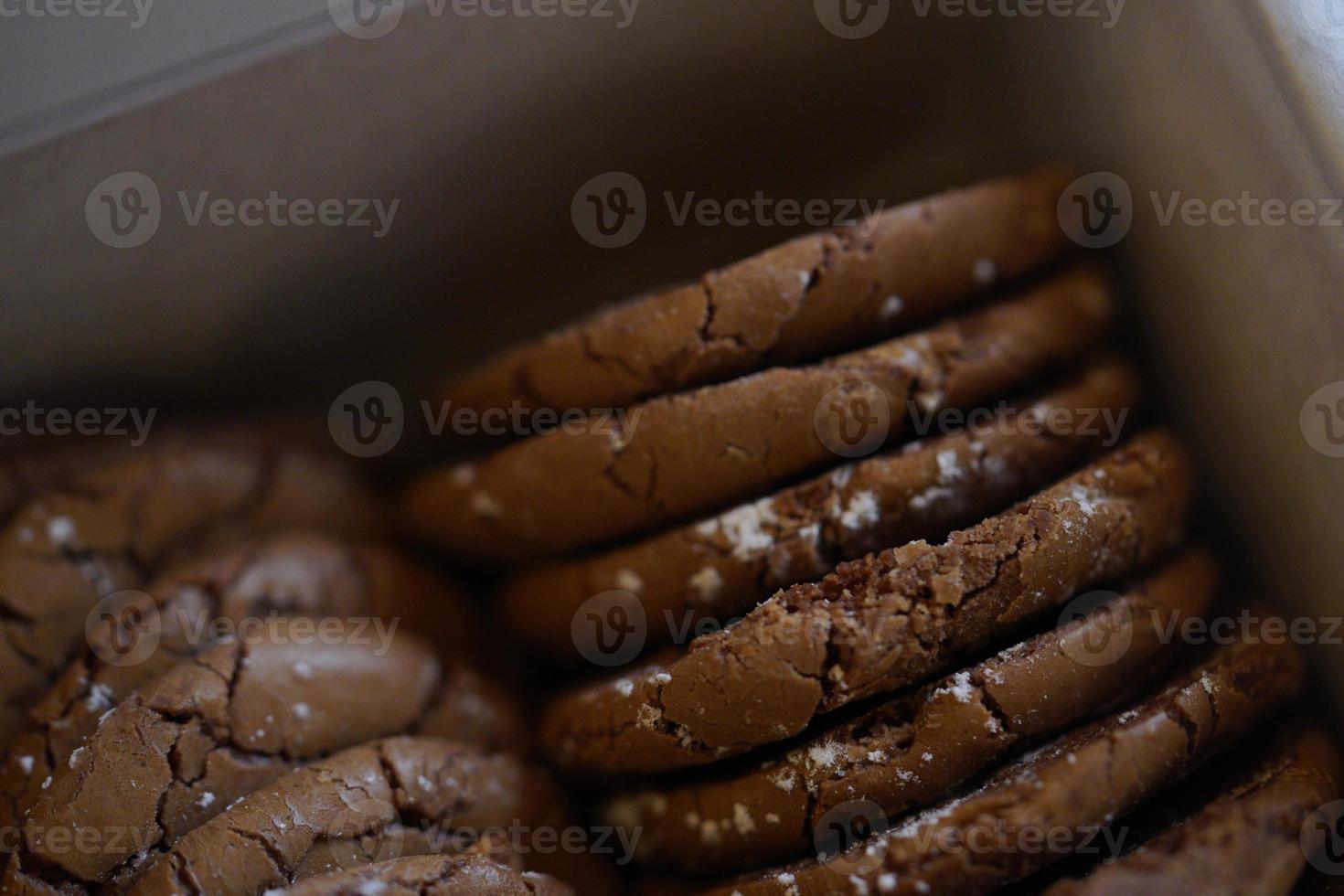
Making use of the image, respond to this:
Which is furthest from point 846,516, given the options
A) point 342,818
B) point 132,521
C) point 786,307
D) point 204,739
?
point 132,521

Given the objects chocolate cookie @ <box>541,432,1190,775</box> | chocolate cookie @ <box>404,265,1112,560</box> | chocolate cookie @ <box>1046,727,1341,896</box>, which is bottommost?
chocolate cookie @ <box>1046,727,1341,896</box>

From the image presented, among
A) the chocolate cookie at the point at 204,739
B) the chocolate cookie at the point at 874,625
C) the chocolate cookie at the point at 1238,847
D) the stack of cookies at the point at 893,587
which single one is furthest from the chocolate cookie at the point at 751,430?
the chocolate cookie at the point at 1238,847

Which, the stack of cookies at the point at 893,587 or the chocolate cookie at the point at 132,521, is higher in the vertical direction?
the chocolate cookie at the point at 132,521

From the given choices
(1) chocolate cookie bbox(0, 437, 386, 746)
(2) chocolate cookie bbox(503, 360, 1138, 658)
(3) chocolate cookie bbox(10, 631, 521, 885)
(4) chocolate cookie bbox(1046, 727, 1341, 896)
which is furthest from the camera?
(1) chocolate cookie bbox(0, 437, 386, 746)

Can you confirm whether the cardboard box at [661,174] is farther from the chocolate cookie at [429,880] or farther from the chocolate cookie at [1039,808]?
the chocolate cookie at [429,880]

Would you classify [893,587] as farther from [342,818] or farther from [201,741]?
[201,741]

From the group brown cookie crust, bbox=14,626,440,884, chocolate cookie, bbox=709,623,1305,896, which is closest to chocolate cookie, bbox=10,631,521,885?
brown cookie crust, bbox=14,626,440,884

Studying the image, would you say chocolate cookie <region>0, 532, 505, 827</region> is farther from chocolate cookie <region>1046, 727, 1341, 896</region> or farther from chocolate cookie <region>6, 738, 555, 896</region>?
chocolate cookie <region>1046, 727, 1341, 896</region>
